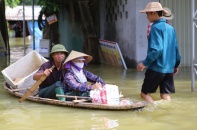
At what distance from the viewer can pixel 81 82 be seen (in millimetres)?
7219

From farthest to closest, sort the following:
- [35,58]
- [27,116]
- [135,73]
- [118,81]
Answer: [135,73] < [118,81] < [35,58] < [27,116]

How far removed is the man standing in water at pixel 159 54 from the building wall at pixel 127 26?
5116 mm

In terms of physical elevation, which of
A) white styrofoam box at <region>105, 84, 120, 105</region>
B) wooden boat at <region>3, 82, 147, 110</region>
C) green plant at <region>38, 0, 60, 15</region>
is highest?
green plant at <region>38, 0, 60, 15</region>

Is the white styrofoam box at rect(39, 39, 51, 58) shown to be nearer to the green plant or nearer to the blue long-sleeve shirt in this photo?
the green plant

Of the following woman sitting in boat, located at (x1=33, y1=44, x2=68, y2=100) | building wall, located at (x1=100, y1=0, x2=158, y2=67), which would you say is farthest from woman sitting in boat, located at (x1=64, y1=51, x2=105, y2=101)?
building wall, located at (x1=100, y1=0, x2=158, y2=67)

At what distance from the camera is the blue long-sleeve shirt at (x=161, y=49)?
7074 millimetres

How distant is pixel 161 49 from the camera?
709 cm

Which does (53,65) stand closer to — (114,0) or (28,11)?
(114,0)

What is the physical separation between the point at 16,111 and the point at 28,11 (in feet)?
103

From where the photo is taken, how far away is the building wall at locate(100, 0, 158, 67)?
12.6 meters

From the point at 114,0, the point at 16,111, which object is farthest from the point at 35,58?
the point at 114,0

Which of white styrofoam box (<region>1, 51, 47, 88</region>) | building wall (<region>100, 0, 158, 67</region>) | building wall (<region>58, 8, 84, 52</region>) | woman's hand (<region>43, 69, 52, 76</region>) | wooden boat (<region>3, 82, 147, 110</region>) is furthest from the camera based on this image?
building wall (<region>58, 8, 84, 52</region>)

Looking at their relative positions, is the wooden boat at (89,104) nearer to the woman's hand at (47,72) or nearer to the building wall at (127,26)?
the woman's hand at (47,72)

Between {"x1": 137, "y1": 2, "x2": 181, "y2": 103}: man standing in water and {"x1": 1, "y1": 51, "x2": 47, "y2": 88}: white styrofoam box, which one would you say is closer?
{"x1": 137, "y1": 2, "x2": 181, "y2": 103}: man standing in water
